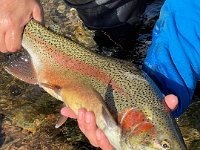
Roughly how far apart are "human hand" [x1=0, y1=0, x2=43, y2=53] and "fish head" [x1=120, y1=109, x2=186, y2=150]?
1.20 metres

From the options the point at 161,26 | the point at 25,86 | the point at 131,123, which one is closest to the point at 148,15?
the point at 25,86

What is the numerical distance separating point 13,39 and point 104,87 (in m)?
0.88

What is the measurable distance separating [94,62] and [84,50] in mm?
172

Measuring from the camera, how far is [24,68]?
4020mm

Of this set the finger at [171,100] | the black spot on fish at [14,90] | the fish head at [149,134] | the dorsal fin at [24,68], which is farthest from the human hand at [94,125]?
the black spot on fish at [14,90]

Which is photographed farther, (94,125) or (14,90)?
(14,90)

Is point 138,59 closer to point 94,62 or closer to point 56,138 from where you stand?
point 56,138

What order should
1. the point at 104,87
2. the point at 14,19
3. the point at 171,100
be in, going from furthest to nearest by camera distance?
the point at 14,19
the point at 104,87
the point at 171,100

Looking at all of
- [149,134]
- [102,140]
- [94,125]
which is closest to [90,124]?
[94,125]

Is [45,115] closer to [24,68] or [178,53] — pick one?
[24,68]

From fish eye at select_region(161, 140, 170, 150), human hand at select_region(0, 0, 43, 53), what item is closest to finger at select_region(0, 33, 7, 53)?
human hand at select_region(0, 0, 43, 53)

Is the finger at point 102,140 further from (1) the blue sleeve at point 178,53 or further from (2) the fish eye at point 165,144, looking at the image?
(1) the blue sleeve at point 178,53

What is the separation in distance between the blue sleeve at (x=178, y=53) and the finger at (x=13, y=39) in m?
1.01

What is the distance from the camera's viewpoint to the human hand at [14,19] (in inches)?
146
